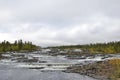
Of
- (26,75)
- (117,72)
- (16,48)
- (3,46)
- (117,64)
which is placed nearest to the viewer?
(117,72)

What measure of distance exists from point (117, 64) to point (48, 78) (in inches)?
495

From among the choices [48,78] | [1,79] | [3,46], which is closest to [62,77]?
[48,78]

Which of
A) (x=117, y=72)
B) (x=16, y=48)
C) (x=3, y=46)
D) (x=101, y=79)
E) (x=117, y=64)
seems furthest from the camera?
(x=16, y=48)

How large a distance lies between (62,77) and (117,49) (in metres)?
125

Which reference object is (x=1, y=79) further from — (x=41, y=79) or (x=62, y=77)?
(x=62, y=77)

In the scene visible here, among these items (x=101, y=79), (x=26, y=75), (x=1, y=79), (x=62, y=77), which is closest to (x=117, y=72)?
(x=101, y=79)

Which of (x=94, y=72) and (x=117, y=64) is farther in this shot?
(x=117, y=64)

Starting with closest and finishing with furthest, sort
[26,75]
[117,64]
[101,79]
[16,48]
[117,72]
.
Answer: [101,79], [117,72], [26,75], [117,64], [16,48]

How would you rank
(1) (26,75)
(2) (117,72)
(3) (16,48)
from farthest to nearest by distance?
(3) (16,48) → (1) (26,75) → (2) (117,72)

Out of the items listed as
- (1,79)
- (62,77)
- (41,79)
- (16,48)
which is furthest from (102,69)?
(16,48)

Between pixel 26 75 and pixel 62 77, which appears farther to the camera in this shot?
pixel 26 75

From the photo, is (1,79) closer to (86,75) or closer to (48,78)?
(48,78)

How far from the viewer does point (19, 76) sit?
36250 mm

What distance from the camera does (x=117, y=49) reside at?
156000 mm
